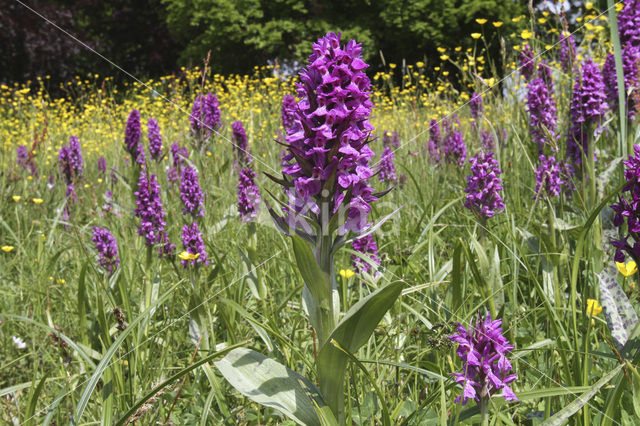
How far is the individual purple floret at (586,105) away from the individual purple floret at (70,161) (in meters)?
3.45

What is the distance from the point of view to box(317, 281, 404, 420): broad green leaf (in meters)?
1.03

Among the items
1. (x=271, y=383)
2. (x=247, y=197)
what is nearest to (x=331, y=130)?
(x=271, y=383)

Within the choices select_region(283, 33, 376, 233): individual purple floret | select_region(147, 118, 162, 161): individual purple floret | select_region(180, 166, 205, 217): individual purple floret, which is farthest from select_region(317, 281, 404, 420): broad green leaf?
select_region(147, 118, 162, 161): individual purple floret

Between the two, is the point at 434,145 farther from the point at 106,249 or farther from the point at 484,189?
the point at 106,249

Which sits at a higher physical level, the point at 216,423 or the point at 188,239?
the point at 188,239

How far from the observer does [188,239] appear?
226cm

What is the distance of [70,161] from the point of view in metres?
4.16

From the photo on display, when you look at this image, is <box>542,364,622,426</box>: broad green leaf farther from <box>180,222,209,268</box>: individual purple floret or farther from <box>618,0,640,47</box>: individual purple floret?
<box>618,0,640,47</box>: individual purple floret

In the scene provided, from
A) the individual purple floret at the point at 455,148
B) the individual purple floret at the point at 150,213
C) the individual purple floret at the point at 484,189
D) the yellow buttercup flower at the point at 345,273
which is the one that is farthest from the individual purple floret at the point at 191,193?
the individual purple floret at the point at 455,148

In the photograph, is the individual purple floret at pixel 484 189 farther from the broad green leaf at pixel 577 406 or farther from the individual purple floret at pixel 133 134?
the individual purple floret at pixel 133 134

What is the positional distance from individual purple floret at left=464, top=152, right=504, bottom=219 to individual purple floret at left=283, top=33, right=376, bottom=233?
0.99m

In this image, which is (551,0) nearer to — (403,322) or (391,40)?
(403,322)

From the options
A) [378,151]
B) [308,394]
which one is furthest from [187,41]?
[308,394]

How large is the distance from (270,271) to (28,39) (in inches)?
695
